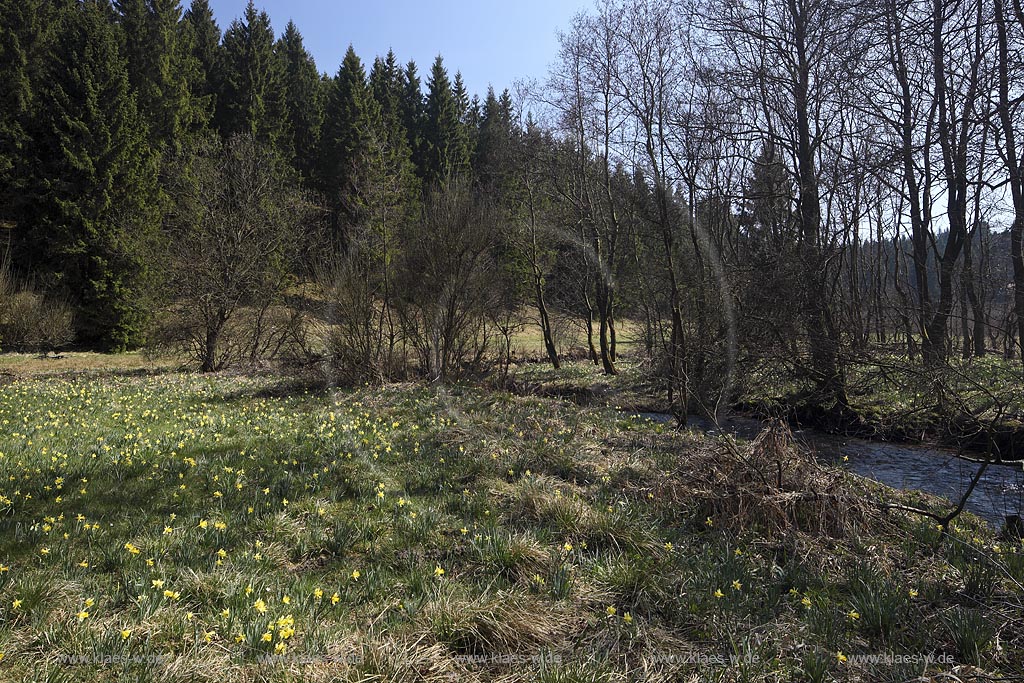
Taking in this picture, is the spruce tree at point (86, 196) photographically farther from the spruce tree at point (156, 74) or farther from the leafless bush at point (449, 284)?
the leafless bush at point (449, 284)

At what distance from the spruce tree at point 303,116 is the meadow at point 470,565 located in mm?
35720

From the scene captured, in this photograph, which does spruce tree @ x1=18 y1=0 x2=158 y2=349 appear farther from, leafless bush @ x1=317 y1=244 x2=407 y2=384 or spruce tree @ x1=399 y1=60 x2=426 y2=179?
spruce tree @ x1=399 y1=60 x2=426 y2=179

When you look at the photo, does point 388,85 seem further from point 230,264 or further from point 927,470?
point 927,470

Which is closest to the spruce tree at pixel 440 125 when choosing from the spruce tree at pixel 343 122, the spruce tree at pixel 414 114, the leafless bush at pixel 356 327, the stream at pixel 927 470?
the spruce tree at pixel 414 114

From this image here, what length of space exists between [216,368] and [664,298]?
13608mm

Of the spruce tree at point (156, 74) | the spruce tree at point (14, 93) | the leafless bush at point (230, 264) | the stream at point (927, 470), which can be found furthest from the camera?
the spruce tree at point (156, 74)

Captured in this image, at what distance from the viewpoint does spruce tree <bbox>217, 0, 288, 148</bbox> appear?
35.7m

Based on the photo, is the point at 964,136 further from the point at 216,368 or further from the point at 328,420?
the point at 216,368

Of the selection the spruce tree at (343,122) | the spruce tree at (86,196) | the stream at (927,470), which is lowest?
the stream at (927,470)

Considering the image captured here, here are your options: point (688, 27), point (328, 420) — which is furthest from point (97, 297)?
point (688, 27)

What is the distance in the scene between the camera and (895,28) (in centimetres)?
593

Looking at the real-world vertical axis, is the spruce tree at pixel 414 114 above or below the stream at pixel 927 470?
above

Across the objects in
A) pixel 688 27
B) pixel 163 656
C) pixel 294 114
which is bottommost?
pixel 163 656

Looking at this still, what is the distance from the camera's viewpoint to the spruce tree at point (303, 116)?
39.4m
